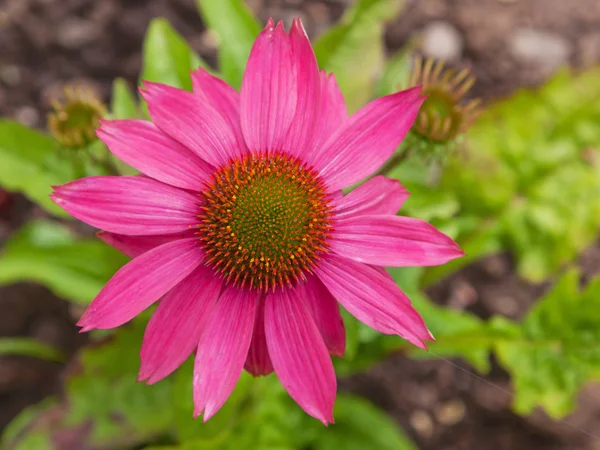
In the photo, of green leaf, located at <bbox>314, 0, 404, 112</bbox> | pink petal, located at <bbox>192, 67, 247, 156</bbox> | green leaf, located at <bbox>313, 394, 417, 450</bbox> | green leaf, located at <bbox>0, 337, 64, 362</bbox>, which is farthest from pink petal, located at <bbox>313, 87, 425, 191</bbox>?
green leaf, located at <bbox>0, 337, 64, 362</bbox>

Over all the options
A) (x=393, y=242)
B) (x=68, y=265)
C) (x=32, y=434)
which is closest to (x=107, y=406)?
(x=32, y=434)

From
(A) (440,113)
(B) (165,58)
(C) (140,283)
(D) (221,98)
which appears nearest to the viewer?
(C) (140,283)

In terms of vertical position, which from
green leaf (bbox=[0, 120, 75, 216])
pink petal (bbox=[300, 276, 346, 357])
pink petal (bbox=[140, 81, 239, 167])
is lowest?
green leaf (bbox=[0, 120, 75, 216])

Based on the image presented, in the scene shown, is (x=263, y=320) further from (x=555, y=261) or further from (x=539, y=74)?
(x=539, y=74)

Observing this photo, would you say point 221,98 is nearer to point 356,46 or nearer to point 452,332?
point 356,46

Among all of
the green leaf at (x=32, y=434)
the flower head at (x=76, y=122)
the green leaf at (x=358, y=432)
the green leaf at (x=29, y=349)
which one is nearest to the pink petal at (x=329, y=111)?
the flower head at (x=76, y=122)

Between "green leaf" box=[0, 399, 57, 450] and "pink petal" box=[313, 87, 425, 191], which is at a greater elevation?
"pink petal" box=[313, 87, 425, 191]

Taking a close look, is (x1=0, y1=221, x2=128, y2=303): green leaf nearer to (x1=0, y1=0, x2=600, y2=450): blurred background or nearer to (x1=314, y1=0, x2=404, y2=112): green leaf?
(x1=0, y1=0, x2=600, y2=450): blurred background
